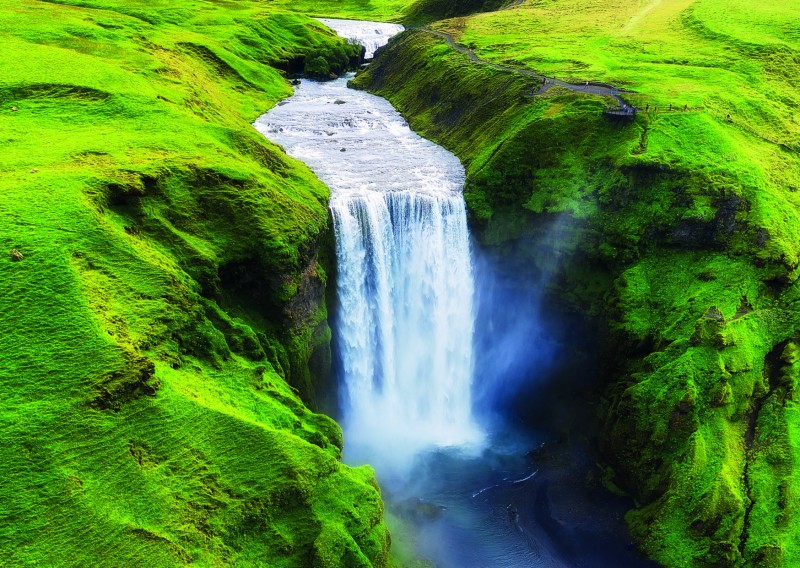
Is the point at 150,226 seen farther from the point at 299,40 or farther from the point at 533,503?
the point at 299,40

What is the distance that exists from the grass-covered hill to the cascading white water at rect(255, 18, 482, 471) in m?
2.25

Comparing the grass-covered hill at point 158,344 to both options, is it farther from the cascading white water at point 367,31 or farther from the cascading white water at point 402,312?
the cascading white water at point 367,31

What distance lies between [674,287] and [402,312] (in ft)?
44.6

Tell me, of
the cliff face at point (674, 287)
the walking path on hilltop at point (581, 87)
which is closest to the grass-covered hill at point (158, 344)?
the cliff face at point (674, 287)

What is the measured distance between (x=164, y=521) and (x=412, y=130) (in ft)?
123

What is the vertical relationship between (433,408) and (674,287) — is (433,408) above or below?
below

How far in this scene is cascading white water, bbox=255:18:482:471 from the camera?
28469 millimetres

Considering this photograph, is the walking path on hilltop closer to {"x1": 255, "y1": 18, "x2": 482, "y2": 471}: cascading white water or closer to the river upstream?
the river upstream

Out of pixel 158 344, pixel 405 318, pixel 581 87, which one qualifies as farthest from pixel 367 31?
pixel 158 344

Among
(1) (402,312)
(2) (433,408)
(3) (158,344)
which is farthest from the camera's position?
(2) (433,408)

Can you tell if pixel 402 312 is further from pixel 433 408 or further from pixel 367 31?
pixel 367 31

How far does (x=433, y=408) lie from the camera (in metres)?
31.3

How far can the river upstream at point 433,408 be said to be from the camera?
2427 centimetres

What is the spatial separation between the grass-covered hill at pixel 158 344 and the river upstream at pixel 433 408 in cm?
298
